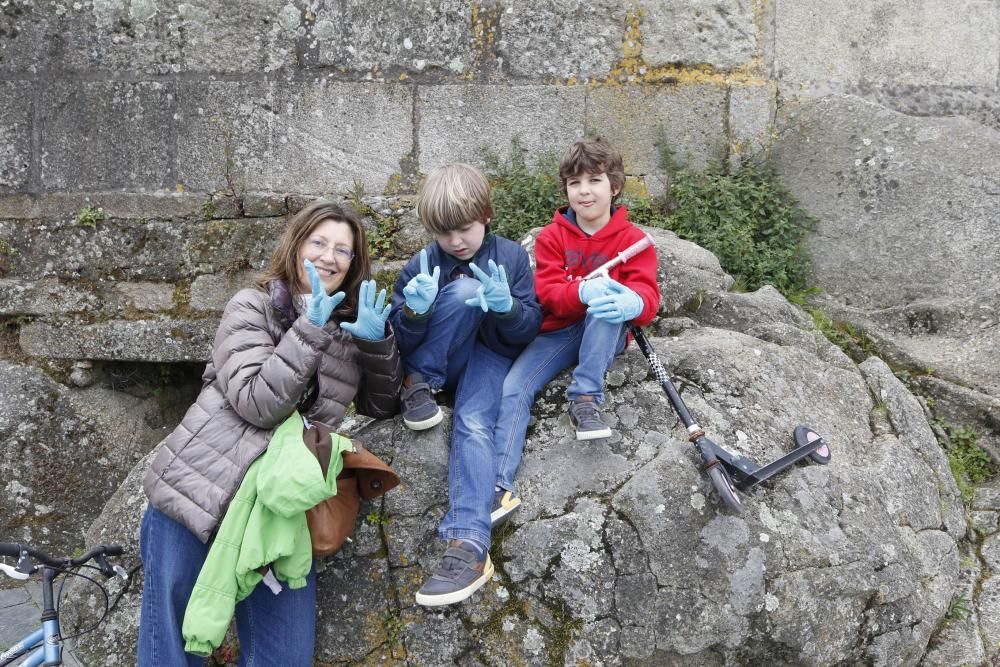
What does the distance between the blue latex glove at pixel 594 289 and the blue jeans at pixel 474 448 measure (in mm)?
413

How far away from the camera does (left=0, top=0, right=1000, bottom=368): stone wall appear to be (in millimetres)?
4625

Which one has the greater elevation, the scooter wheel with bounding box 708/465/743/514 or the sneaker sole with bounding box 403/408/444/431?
the sneaker sole with bounding box 403/408/444/431

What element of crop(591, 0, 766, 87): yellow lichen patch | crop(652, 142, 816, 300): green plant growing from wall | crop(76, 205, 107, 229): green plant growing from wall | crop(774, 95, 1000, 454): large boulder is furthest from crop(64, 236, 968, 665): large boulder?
crop(591, 0, 766, 87): yellow lichen patch

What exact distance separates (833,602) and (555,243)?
5.26 ft

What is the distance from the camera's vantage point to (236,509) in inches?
97.3

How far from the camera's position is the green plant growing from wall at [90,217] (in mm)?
4637

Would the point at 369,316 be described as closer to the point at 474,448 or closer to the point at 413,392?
the point at 413,392

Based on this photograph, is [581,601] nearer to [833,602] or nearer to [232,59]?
[833,602]

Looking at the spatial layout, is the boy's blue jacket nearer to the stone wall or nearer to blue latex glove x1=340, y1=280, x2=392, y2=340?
blue latex glove x1=340, y1=280, x2=392, y2=340

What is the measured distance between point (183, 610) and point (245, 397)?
2.17ft

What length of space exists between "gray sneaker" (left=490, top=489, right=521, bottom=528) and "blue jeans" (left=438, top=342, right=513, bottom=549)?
0.17 ft

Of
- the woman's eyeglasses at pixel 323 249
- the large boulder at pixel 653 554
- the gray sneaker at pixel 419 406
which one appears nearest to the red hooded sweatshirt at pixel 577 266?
the large boulder at pixel 653 554

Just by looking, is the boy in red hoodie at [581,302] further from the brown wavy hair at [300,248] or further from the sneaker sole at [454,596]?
the brown wavy hair at [300,248]

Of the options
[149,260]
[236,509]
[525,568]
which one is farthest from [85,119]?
[525,568]
